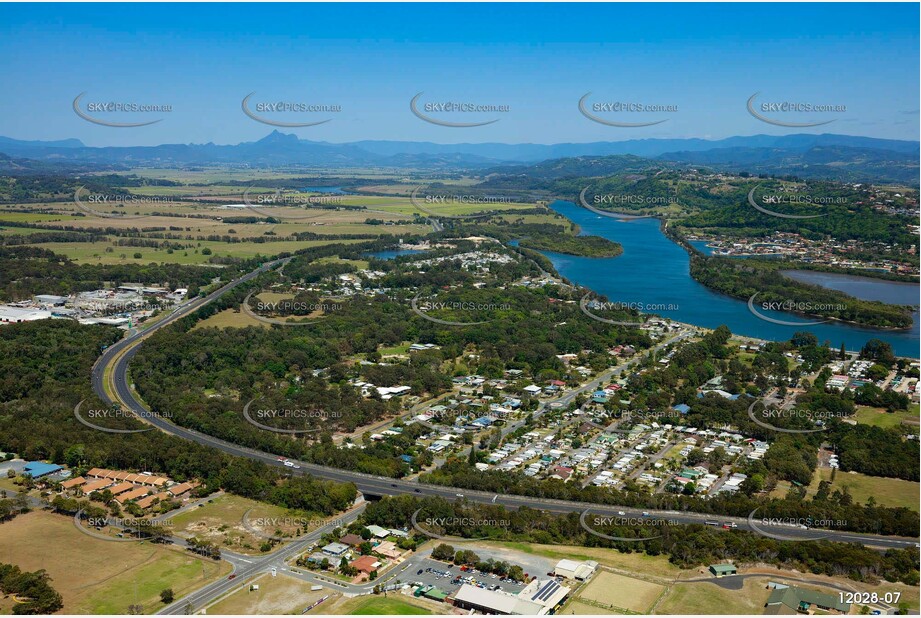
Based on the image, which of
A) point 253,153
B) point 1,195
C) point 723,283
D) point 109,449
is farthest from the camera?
point 253,153

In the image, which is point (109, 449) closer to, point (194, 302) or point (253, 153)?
point (194, 302)

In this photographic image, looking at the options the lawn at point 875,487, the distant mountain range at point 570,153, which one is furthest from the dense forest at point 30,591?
the distant mountain range at point 570,153

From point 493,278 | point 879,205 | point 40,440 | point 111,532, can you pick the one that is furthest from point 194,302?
point 879,205

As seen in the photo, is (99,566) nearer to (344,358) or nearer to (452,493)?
(452,493)

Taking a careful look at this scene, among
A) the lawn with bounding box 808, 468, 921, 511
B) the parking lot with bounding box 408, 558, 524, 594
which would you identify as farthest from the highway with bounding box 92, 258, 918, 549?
the parking lot with bounding box 408, 558, 524, 594

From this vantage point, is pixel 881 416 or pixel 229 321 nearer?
pixel 881 416

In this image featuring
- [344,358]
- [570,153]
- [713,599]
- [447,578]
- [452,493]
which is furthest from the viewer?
[570,153]

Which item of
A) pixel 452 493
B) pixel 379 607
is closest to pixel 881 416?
pixel 452 493
